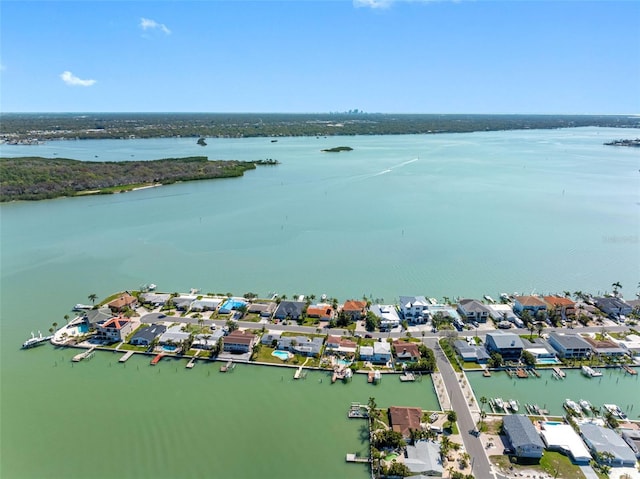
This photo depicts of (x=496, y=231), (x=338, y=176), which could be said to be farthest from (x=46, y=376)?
(x=338, y=176)

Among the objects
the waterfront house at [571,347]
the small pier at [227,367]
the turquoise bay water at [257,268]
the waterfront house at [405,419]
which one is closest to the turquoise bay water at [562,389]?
the turquoise bay water at [257,268]

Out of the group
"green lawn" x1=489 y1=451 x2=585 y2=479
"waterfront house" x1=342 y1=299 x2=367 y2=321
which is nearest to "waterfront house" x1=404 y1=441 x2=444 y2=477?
"green lawn" x1=489 y1=451 x2=585 y2=479

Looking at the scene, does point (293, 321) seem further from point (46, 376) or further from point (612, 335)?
point (612, 335)

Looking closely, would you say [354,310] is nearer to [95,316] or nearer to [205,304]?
[205,304]

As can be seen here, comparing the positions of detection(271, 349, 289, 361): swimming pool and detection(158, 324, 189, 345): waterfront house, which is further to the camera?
detection(158, 324, 189, 345): waterfront house

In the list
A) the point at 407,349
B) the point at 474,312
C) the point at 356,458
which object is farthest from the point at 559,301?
the point at 356,458

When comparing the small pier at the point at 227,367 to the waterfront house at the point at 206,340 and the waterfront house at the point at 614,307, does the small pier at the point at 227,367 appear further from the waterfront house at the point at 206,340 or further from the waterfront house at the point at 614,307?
the waterfront house at the point at 614,307

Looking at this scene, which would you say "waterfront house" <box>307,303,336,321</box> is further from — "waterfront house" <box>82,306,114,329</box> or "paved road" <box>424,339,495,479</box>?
Answer: "waterfront house" <box>82,306,114,329</box>
